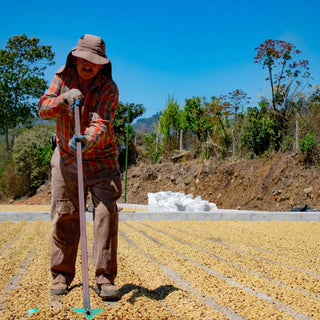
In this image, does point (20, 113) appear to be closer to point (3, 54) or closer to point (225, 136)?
point (3, 54)

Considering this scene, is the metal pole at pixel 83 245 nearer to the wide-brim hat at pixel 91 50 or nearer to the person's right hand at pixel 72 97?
the person's right hand at pixel 72 97

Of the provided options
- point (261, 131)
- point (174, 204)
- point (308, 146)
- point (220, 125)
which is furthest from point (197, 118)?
point (174, 204)

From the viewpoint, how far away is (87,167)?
7.57ft

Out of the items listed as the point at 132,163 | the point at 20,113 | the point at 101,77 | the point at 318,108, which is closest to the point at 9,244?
the point at 101,77

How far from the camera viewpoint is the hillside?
9.52 m

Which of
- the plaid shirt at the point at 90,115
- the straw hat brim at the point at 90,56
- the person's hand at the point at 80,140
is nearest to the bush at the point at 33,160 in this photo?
the plaid shirt at the point at 90,115

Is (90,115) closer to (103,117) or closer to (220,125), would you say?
(103,117)

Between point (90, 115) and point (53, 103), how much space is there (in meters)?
0.23

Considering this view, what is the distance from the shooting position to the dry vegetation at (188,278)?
2.07 m

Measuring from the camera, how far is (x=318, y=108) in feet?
35.4

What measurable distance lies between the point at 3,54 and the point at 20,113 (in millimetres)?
2822

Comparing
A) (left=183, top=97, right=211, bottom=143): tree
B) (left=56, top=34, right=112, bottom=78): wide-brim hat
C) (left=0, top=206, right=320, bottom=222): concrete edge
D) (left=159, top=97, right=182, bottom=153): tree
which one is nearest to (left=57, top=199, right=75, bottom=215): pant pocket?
(left=56, top=34, right=112, bottom=78): wide-brim hat

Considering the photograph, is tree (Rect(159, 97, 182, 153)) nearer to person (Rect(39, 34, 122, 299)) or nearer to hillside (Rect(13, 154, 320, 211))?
hillside (Rect(13, 154, 320, 211))

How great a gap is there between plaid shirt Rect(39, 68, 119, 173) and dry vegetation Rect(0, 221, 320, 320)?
0.79 metres
